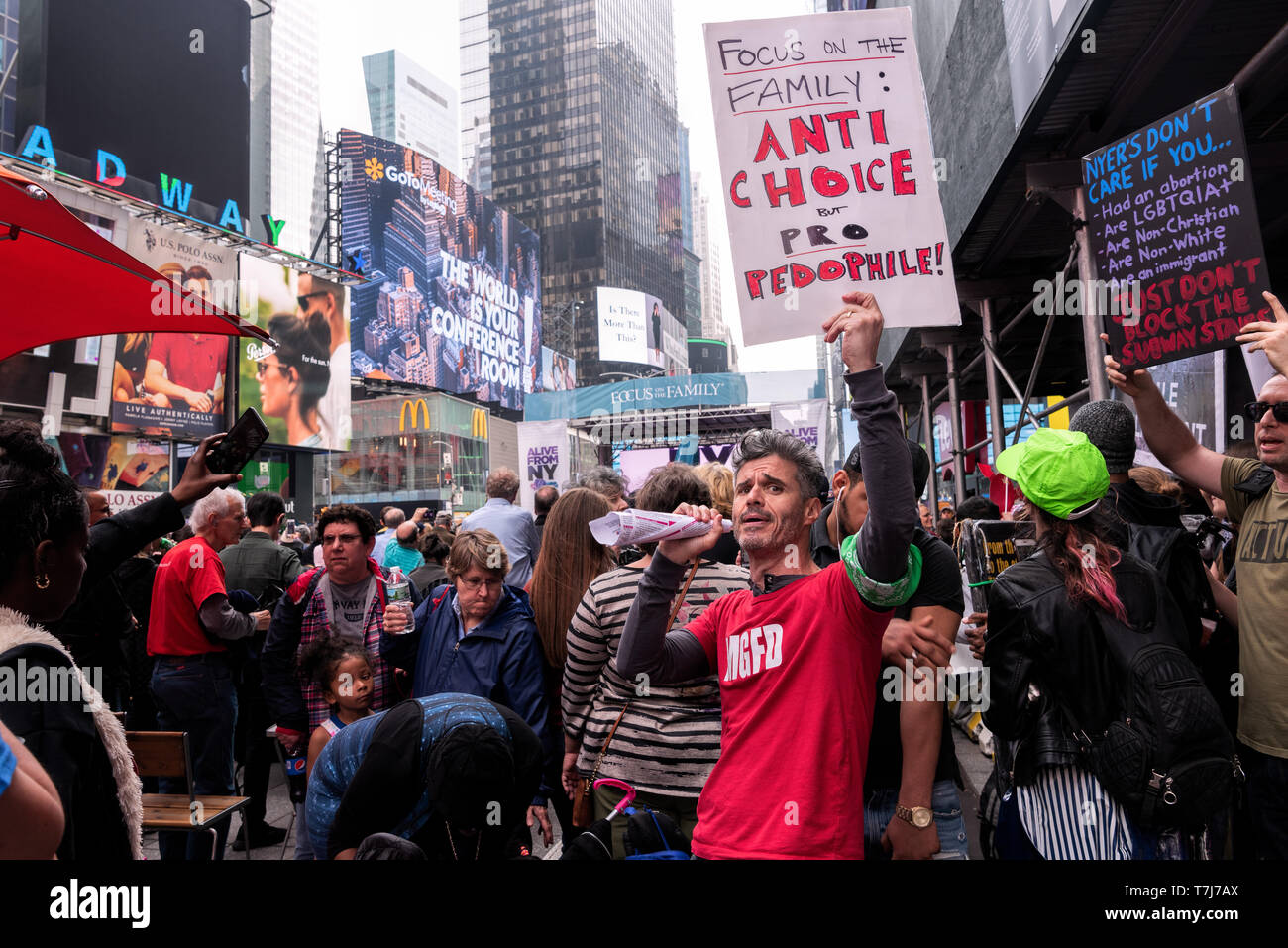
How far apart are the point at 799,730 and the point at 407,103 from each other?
140 m

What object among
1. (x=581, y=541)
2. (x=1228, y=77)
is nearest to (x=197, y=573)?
(x=581, y=541)

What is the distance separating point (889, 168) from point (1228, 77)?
3442 mm

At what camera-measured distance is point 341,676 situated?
403 centimetres

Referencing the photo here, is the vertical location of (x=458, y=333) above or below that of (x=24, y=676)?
above

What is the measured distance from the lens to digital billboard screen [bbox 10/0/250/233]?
2408 centimetres

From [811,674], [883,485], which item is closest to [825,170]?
[883,485]

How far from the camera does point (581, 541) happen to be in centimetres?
382

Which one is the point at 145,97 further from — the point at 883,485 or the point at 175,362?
the point at 883,485

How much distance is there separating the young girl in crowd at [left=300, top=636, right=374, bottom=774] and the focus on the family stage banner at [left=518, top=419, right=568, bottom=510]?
10.7 metres

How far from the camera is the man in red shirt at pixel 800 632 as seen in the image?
2.04m

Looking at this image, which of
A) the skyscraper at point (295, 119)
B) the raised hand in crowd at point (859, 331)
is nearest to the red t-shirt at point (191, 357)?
the raised hand in crowd at point (859, 331)

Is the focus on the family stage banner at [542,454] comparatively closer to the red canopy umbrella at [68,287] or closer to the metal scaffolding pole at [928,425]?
the metal scaffolding pole at [928,425]

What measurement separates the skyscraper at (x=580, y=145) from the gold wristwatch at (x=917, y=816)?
4437 inches

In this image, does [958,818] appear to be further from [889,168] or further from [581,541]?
[889,168]
